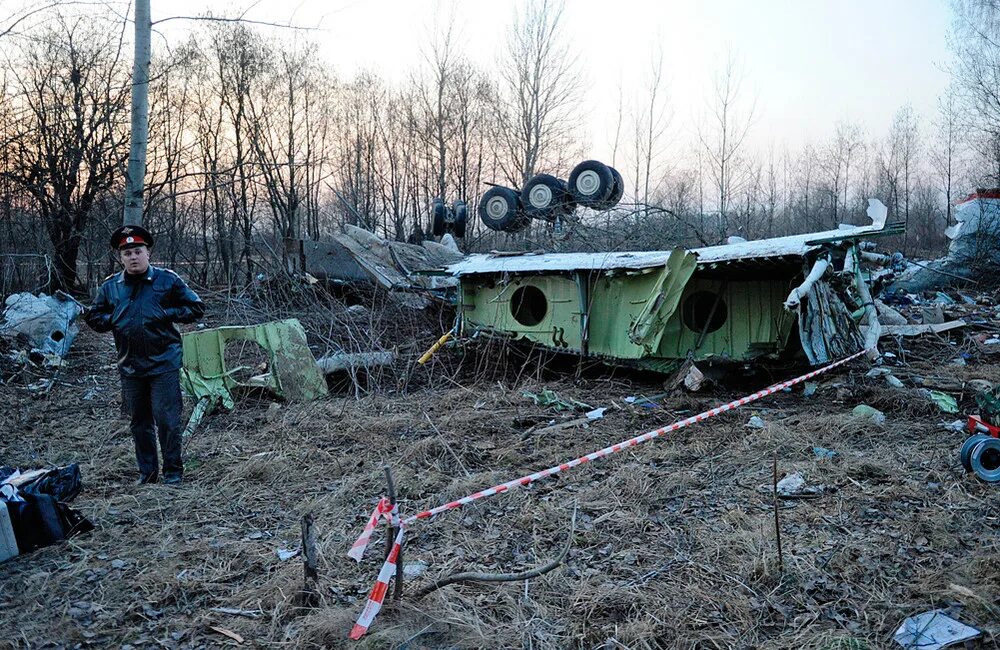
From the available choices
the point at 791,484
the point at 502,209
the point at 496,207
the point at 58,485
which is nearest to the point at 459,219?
the point at 496,207

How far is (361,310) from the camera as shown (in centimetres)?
1184

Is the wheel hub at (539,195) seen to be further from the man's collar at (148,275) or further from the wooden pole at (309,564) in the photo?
the wooden pole at (309,564)

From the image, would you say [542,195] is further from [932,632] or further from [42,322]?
[932,632]

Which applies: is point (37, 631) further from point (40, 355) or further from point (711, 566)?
point (40, 355)

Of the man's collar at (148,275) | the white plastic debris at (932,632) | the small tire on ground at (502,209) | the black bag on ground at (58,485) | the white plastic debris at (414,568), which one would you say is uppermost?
the small tire on ground at (502,209)

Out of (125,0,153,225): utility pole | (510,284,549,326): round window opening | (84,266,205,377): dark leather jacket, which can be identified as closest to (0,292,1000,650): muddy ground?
(84,266,205,377): dark leather jacket

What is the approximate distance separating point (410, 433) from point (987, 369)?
7789mm

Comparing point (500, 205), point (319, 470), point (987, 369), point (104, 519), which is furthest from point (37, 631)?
point (500, 205)

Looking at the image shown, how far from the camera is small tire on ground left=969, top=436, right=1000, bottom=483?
4.66 meters

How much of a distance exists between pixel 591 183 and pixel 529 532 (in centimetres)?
1140

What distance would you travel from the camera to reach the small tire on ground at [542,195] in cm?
1478

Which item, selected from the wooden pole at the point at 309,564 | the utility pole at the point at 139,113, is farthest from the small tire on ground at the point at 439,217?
the wooden pole at the point at 309,564

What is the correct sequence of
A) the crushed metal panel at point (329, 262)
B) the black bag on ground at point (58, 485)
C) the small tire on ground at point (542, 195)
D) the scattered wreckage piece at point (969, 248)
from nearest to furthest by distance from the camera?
the black bag on ground at point (58, 485) < the crushed metal panel at point (329, 262) < the small tire on ground at point (542, 195) < the scattered wreckage piece at point (969, 248)

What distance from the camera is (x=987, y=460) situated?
4.72m
